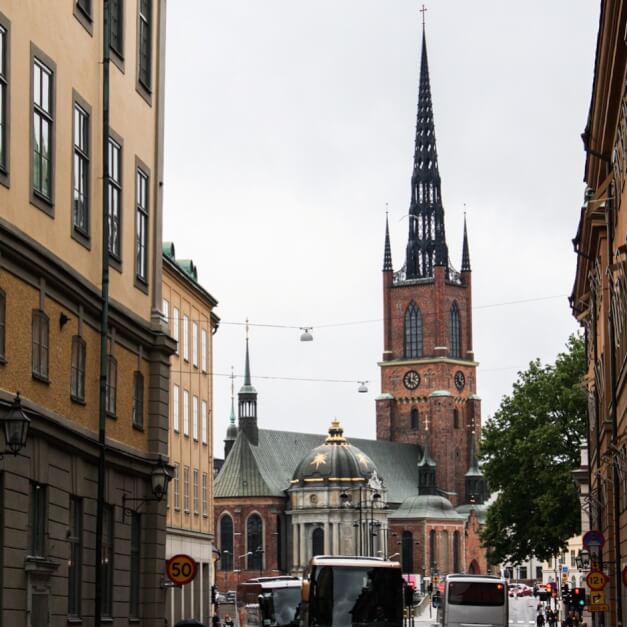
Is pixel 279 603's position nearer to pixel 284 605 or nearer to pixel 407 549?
pixel 284 605

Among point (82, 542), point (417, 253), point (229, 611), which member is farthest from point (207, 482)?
point (417, 253)

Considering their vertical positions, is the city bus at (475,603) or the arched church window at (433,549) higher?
Answer: the arched church window at (433,549)

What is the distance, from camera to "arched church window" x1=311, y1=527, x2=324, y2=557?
516 feet

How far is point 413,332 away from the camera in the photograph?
178875 millimetres

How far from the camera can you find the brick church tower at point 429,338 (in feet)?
580

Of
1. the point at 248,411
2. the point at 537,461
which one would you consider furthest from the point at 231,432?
the point at 537,461

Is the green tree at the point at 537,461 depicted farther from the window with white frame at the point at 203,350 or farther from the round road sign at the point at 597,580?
the round road sign at the point at 597,580

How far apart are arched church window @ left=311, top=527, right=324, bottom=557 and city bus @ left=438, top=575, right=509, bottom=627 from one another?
106 meters

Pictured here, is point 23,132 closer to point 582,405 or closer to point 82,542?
point 82,542

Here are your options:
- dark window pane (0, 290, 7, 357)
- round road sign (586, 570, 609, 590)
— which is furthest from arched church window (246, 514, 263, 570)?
dark window pane (0, 290, 7, 357)

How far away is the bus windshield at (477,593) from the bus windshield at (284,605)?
449cm

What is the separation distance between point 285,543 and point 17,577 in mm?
140607

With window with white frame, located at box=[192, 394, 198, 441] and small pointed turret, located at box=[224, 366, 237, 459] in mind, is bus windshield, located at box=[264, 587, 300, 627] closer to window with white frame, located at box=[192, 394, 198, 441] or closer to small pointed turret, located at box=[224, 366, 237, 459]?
window with white frame, located at box=[192, 394, 198, 441]

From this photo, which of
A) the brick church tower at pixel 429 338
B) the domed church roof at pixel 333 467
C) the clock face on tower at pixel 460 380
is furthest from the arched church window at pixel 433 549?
the clock face on tower at pixel 460 380
